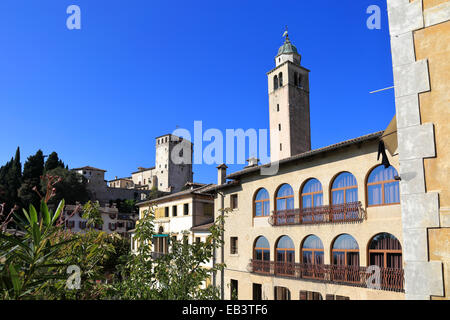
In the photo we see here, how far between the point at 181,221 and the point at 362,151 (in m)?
19.3

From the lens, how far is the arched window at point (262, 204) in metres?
21.4

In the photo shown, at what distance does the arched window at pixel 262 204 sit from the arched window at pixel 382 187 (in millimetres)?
7052

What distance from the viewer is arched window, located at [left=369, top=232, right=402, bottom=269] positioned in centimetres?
1398

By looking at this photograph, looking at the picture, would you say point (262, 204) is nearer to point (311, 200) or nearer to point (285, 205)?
point (285, 205)

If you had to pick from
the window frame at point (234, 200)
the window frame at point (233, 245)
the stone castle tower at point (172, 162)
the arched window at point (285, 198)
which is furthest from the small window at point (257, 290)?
the stone castle tower at point (172, 162)

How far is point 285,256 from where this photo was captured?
19484mm

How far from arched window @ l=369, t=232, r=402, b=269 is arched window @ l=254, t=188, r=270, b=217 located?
23.8 ft

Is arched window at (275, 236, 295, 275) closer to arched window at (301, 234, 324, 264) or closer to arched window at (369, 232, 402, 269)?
arched window at (301, 234, 324, 264)

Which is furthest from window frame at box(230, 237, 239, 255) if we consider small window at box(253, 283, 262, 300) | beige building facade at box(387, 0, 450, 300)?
beige building facade at box(387, 0, 450, 300)

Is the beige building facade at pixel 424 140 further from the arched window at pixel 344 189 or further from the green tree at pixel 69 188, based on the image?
the green tree at pixel 69 188

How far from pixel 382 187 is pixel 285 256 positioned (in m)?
7.17
